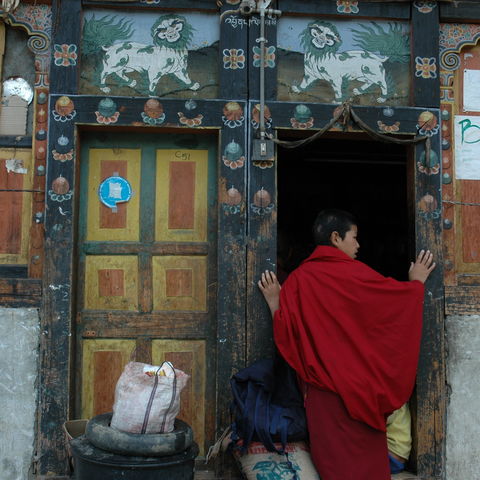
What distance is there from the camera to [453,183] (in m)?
4.04

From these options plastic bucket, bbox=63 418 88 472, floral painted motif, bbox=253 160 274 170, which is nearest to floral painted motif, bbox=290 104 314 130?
floral painted motif, bbox=253 160 274 170

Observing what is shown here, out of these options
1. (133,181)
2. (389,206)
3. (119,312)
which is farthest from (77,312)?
(389,206)

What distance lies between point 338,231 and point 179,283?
1.09 m

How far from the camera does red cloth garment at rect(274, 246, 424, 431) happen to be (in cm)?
342

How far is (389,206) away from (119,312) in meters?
4.10

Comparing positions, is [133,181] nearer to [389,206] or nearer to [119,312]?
[119,312]

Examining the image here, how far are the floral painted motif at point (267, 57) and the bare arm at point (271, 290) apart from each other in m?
1.36

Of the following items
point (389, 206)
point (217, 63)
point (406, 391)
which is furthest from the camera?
point (389, 206)

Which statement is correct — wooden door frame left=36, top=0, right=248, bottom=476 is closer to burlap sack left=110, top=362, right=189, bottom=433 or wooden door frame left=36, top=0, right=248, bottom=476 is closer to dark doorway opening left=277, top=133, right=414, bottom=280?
burlap sack left=110, top=362, right=189, bottom=433

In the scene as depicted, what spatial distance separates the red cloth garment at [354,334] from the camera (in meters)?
3.42

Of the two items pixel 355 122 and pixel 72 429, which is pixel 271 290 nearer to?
pixel 355 122

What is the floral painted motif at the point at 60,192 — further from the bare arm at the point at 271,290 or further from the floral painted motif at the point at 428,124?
the floral painted motif at the point at 428,124

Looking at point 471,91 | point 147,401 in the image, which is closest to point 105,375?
point 147,401

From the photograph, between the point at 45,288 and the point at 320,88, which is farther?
the point at 320,88
